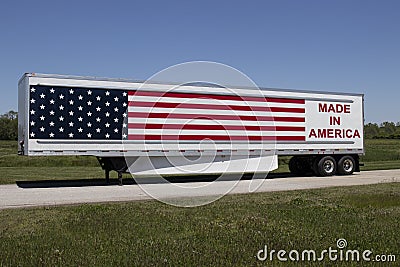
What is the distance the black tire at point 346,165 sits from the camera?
2445cm

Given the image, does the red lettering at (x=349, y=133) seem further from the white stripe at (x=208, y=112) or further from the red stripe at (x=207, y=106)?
the white stripe at (x=208, y=112)

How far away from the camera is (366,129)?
119 metres

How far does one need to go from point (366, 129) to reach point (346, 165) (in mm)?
98773

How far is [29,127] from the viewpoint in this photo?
17125 mm

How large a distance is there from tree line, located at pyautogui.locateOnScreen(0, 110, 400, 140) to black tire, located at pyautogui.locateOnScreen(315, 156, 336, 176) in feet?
89.6

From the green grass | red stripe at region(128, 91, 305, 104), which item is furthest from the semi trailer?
the green grass

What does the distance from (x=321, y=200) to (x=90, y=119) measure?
8.40 meters

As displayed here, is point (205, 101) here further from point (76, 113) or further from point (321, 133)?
point (321, 133)

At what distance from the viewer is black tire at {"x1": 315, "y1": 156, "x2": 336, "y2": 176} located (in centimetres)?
2385

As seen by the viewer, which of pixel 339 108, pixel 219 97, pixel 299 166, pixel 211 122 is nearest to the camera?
pixel 211 122

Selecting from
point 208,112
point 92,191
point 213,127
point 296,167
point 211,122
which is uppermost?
point 208,112

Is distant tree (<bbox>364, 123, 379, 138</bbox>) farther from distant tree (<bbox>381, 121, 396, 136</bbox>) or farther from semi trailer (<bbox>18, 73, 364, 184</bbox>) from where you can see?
semi trailer (<bbox>18, 73, 364, 184</bbox>)

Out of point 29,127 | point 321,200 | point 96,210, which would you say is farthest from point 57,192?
point 321,200

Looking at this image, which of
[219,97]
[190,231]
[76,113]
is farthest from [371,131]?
[190,231]
